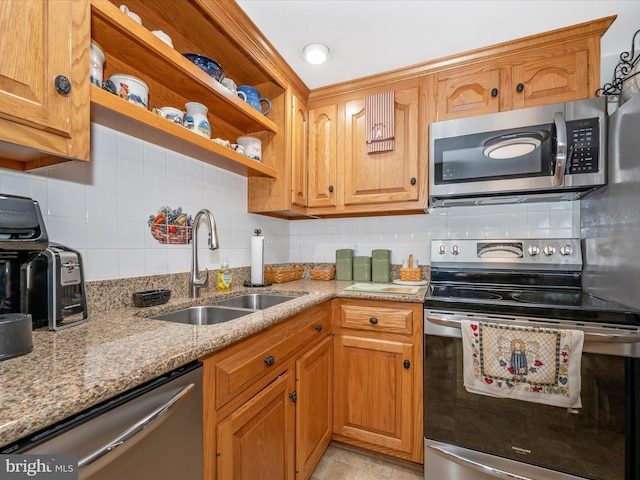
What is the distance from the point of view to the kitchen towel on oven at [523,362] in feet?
3.82

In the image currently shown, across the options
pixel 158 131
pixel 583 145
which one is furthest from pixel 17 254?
pixel 583 145

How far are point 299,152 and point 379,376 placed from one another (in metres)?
1.50

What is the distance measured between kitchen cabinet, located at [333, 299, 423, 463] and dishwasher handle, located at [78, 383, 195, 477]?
1067 millimetres

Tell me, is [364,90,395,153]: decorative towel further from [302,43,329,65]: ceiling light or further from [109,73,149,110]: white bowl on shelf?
[109,73,149,110]: white bowl on shelf

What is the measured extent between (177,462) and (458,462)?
128cm

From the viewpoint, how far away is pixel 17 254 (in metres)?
0.84

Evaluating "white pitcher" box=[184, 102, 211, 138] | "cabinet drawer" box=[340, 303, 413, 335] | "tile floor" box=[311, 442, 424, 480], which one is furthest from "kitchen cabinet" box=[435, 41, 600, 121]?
"tile floor" box=[311, 442, 424, 480]

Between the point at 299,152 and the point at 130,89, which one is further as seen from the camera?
the point at 299,152

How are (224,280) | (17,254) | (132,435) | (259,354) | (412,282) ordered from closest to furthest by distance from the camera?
(132,435) → (17,254) → (259,354) → (224,280) → (412,282)

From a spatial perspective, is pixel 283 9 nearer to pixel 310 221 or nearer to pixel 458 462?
pixel 310 221

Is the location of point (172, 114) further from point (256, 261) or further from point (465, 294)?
point (465, 294)

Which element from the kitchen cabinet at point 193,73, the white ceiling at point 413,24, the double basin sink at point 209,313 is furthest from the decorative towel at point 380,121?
the double basin sink at point 209,313

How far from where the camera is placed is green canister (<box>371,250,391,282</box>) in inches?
83.0

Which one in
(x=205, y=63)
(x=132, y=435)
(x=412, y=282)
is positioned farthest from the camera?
(x=412, y=282)
